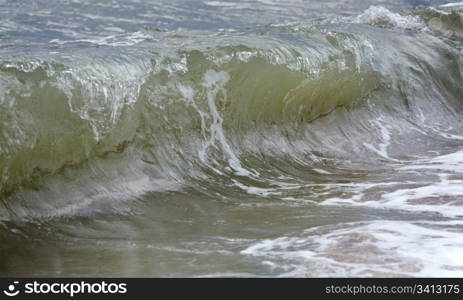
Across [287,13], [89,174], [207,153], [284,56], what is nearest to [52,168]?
[89,174]

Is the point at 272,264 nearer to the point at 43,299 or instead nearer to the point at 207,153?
the point at 43,299

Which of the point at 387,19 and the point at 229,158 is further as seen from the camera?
the point at 387,19

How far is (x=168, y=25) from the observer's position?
11.9 m

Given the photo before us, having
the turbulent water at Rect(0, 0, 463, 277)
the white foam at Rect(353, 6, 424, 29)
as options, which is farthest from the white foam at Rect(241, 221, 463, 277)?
the white foam at Rect(353, 6, 424, 29)

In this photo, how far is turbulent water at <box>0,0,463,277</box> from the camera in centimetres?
414

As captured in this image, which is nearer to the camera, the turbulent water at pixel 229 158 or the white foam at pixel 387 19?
the turbulent water at pixel 229 158

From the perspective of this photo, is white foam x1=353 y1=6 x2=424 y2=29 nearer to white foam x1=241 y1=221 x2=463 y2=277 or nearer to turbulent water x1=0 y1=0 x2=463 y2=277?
turbulent water x1=0 y1=0 x2=463 y2=277

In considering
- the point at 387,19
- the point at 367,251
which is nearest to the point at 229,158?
the point at 367,251

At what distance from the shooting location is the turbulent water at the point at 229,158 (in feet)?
13.6

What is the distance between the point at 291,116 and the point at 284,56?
23.2 inches

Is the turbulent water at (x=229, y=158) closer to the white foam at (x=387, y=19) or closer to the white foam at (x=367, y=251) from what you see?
the white foam at (x=367, y=251)

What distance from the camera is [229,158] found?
6.31 meters

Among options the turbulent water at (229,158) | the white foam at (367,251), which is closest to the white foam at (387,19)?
the turbulent water at (229,158)

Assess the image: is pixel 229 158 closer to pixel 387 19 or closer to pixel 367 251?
pixel 367 251
